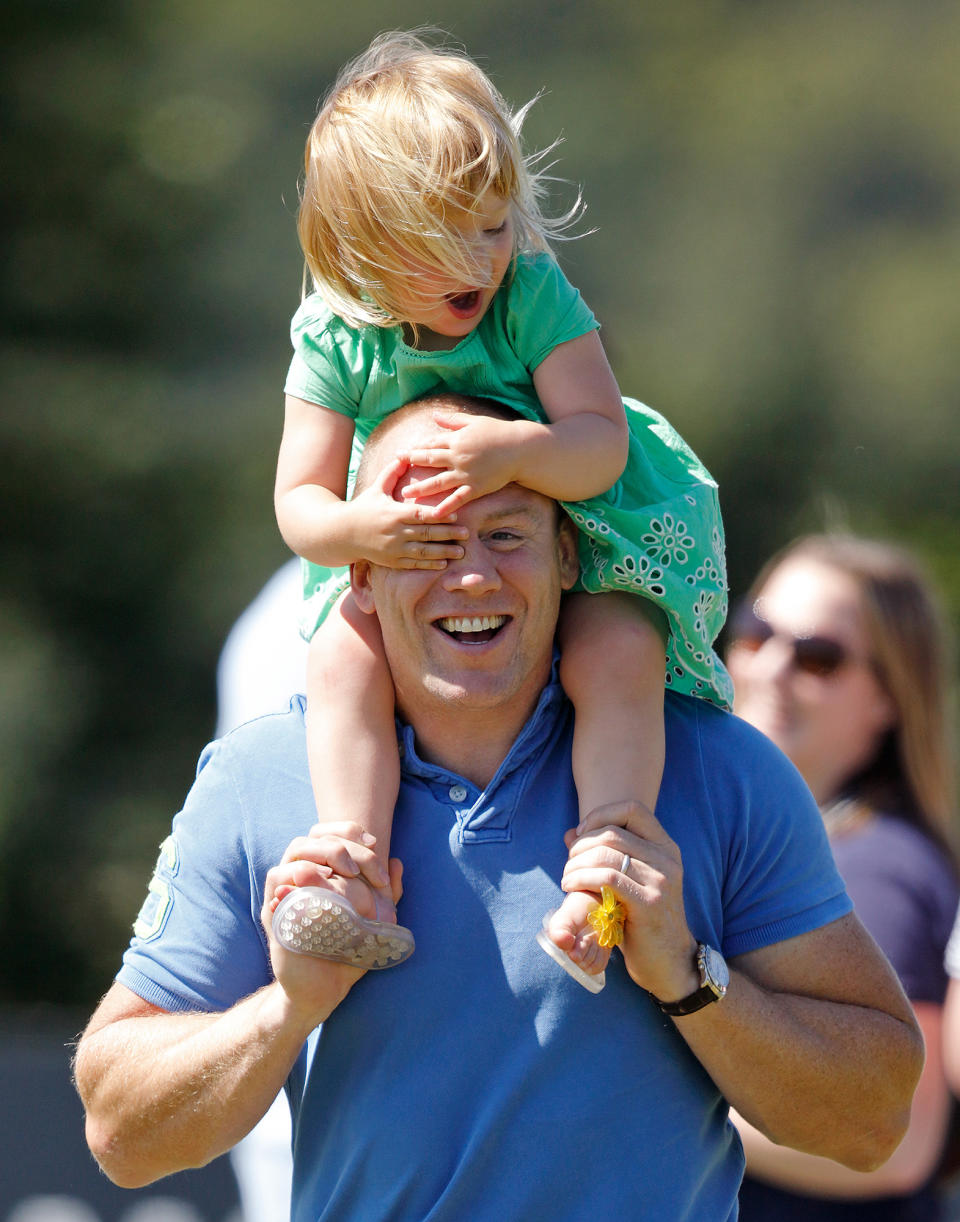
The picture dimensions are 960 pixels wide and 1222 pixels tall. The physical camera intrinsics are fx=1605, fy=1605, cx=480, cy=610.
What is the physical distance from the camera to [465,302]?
2.21 metres

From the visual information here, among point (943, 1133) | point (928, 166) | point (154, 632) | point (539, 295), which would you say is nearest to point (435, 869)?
point (539, 295)

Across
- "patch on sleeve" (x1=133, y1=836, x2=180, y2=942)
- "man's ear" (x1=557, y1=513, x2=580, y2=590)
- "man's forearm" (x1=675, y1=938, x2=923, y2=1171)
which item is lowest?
"man's forearm" (x1=675, y1=938, x2=923, y2=1171)

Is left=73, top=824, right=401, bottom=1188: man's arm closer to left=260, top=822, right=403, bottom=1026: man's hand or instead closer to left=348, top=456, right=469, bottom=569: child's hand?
left=260, top=822, right=403, bottom=1026: man's hand

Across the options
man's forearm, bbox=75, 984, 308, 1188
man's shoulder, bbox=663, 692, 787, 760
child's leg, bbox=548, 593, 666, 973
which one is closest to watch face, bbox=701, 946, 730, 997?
child's leg, bbox=548, 593, 666, 973

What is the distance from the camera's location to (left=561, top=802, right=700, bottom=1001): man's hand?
2.09 metres

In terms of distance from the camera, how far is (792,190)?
10.8 meters

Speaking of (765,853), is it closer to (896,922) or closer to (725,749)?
(725,749)

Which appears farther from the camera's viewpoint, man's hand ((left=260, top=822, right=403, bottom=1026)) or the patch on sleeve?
the patch on sleeve

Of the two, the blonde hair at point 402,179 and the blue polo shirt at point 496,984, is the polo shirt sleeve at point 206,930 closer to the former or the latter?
the blue polo shirt at point 496,984

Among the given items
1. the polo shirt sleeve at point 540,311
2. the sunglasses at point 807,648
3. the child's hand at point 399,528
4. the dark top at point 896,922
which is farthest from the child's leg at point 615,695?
the sunglasses at point 807,648

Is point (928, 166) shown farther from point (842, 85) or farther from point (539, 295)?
point (539, 295)

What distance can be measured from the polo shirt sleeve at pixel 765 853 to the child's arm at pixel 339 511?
0.53 meters

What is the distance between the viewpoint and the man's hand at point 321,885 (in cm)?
210

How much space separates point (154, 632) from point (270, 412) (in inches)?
61.2
